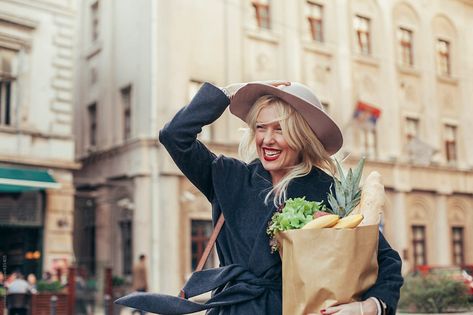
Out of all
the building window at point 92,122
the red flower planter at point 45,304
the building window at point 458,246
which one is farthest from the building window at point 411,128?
the red flower planter at point 45,304

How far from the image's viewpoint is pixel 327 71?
2211cm

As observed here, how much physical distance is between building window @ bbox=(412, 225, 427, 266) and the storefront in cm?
1297

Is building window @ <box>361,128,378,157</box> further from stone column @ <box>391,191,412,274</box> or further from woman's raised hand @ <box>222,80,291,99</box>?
woman's raised hand @ <box>222,80,291,99</box>

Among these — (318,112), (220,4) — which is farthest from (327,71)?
(318,112)

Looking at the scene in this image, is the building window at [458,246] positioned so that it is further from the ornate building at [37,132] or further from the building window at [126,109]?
the ornate building at [37,132]

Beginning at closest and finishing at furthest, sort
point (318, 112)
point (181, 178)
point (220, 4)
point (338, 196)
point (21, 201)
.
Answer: point (338, 196), point (318, 112), point (21, 201), point (181, 178), point (220, 4)

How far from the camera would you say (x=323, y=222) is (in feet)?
7.12

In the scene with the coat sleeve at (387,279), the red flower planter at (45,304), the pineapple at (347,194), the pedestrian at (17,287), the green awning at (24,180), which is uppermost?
the green awning at (24,180)

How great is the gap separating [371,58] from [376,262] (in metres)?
21.6

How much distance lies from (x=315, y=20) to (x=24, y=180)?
1111 centimetres

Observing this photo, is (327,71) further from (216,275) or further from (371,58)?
(216,275)

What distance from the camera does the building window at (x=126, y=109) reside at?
18875mm

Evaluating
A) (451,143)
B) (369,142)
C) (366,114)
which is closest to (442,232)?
(451,143)

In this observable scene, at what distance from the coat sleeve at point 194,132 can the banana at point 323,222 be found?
0.63m
